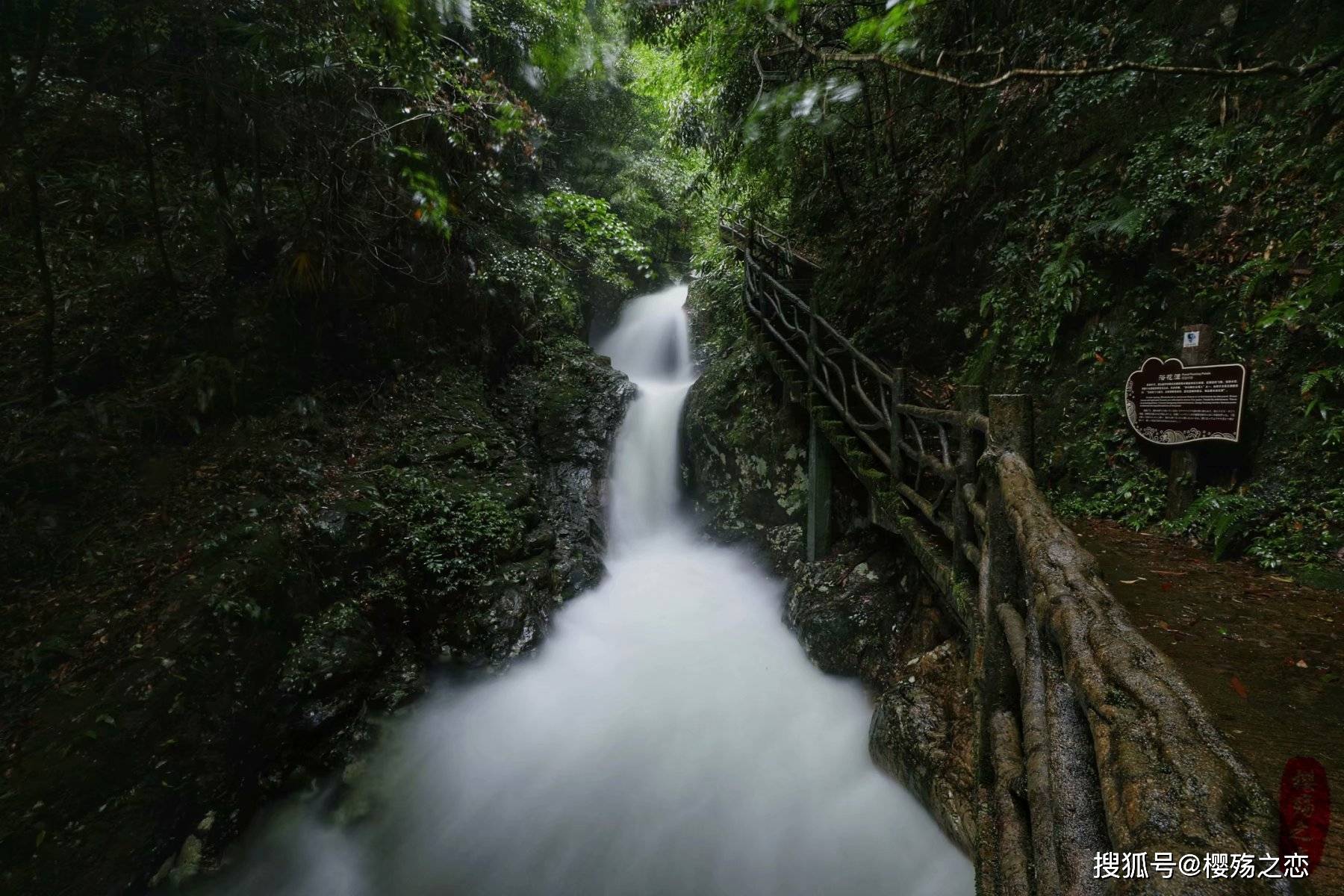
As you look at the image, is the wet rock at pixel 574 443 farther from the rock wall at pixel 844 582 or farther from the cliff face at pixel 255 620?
the rock wall at pixel 844 582

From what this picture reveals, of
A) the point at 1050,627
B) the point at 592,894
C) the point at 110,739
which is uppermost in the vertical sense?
the point at 1050,627

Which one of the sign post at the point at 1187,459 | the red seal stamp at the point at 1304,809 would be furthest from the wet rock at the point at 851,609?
the red seal stamp at the point at 1304,809

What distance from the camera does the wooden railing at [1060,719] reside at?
2.75 ft

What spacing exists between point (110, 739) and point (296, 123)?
589cm

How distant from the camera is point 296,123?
18.7 feet

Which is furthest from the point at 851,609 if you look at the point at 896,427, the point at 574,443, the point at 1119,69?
the point at 574,443

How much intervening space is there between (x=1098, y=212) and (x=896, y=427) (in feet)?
7.71

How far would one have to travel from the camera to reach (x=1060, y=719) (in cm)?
140

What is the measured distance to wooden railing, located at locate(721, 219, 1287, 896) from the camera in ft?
2.75

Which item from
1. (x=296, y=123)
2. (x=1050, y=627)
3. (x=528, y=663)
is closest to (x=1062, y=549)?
(x=1050, y=627)

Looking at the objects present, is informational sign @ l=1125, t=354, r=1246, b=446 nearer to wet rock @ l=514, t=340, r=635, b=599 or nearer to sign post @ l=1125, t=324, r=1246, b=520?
sign post @ l=1125, t=324, r=1246, b=520

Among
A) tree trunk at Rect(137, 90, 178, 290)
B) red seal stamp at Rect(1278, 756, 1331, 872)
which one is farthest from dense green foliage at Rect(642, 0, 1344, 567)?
tree trunk at Rect(137, 90, 178, 290)

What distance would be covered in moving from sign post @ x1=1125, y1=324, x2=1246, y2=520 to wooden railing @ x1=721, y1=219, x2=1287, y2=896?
1334 mm

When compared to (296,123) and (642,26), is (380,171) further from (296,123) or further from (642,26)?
(642,26)
